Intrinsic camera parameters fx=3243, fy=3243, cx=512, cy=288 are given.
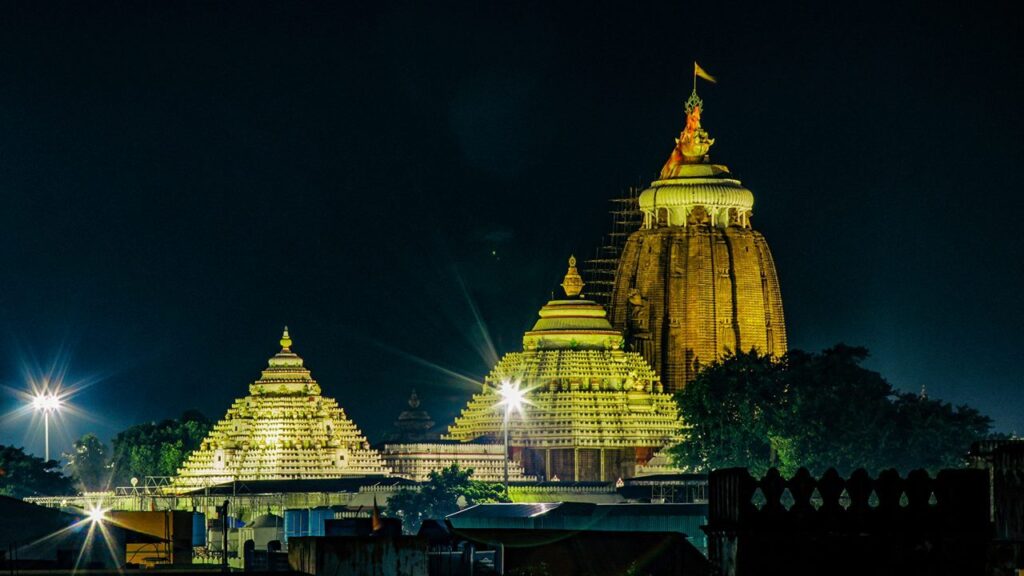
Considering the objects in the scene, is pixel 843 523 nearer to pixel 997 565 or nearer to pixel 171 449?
pixel 997 565

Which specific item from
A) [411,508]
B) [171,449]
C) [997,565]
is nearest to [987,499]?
[997,565]

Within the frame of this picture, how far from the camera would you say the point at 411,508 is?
482ft

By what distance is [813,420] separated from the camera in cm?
13862

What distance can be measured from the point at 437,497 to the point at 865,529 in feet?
363

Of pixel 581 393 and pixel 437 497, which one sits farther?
pixel 581 393

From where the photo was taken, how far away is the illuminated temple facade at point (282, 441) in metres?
162

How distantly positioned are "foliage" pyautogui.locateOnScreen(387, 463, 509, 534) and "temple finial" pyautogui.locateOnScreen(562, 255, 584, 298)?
2415 centimetres

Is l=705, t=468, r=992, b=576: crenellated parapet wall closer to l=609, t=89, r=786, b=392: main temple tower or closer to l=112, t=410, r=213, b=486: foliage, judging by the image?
l=609, t=89, r=786, b=392: main temple tower

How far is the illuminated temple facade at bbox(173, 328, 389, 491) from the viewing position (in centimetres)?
16225

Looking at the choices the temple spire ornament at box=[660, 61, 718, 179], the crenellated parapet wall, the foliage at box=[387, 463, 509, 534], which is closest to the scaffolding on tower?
the temple spire ornament at box=[660, 61, 718, 179]

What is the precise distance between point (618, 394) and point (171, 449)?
31.1 m

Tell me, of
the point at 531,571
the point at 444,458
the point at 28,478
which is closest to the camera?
the point at 531,571

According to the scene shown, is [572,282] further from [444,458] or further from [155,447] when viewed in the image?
[155,447]

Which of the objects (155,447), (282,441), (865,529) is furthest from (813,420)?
(865,529)
